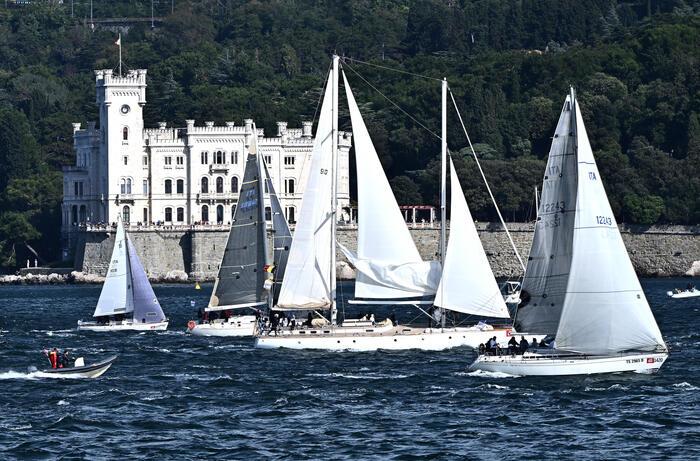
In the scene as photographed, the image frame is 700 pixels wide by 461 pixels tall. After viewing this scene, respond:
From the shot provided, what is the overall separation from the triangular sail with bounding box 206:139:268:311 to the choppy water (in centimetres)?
881

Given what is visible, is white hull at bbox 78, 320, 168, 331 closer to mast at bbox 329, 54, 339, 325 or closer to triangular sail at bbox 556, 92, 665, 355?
mast at bbox 329, 54, 339, 325

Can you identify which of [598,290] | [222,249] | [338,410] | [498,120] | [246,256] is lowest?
[338,410]

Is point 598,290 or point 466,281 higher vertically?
point 466,281

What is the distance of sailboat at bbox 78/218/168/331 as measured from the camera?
3364 inches

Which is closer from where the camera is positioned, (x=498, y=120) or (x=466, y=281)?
(x=466, y=281)

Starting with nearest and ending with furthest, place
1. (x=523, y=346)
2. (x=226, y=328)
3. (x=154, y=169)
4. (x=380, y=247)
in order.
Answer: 1. (x=523, y=346)
2. (x=380, y=247)
3. (x=226, y=328)
4. (x=154, y=169)

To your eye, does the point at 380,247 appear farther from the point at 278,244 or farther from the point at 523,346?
the point at 278,244

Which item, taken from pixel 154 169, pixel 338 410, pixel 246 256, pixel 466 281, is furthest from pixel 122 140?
pixel 338 410

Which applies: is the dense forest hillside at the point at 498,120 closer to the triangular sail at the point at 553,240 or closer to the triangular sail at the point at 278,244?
the triangular sail at the point at 278,244

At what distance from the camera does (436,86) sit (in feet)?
567

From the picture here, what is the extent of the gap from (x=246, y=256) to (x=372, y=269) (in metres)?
12.6

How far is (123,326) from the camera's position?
8581 centimetres

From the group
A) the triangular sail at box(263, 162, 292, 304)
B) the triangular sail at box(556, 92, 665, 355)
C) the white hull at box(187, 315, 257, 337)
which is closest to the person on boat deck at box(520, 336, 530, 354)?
the triangular sail at box(556, 92, 665, 355)

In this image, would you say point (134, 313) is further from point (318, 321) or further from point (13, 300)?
point (13, 300)
